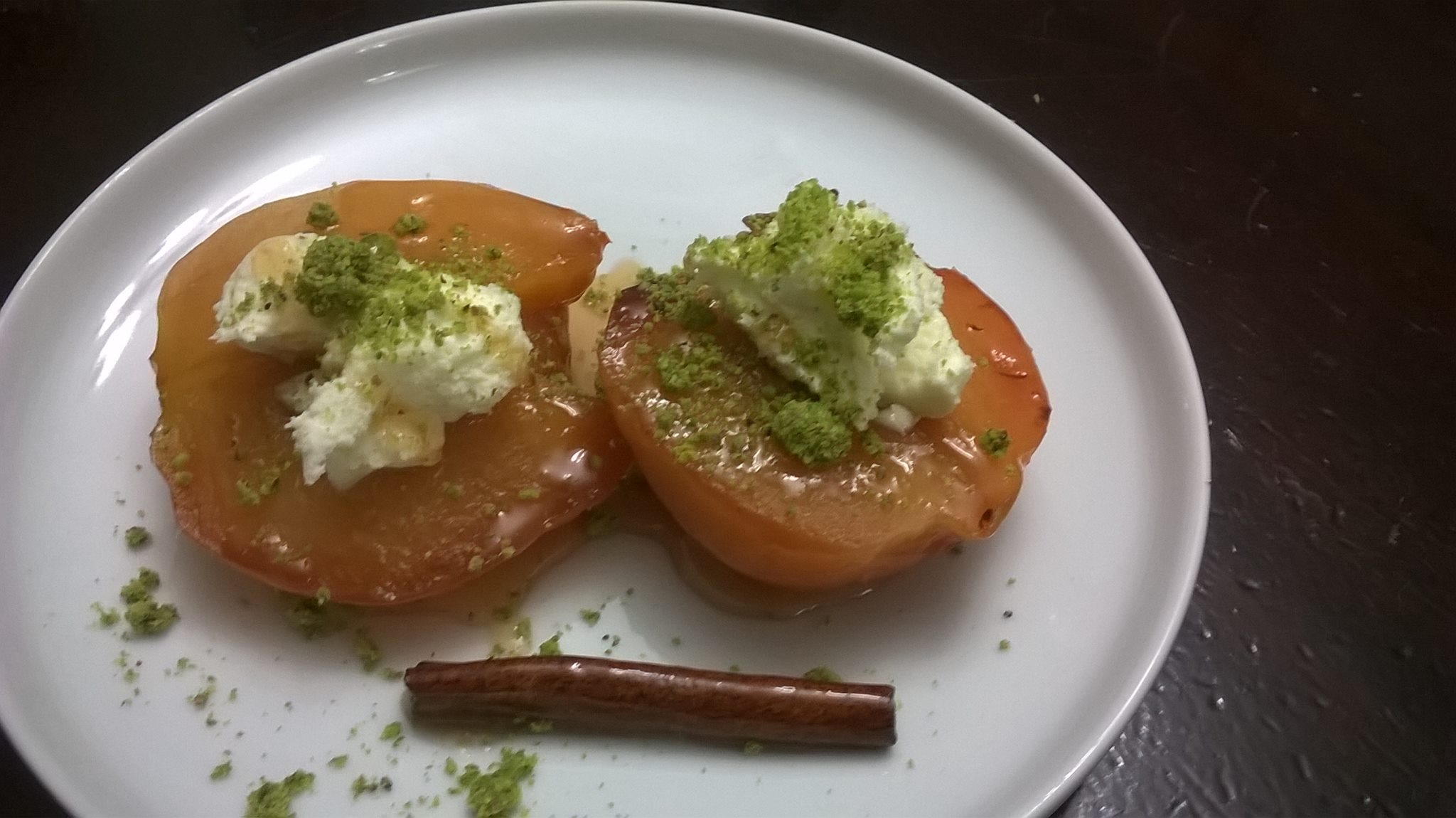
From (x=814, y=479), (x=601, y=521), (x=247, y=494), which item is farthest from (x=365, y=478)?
(x=814, y=479)

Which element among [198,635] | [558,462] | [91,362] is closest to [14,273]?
[91,362]

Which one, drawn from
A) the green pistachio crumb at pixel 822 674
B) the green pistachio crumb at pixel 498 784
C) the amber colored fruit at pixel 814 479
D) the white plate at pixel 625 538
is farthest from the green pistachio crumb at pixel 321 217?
the green pistachio crumb at pixel 822 674

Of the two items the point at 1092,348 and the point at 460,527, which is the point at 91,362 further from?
the point at 1092,348

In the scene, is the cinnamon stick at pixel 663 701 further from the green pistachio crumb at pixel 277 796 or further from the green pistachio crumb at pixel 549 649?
the green pistachio crumb at pixel 277 796

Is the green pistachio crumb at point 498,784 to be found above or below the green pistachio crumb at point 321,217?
below

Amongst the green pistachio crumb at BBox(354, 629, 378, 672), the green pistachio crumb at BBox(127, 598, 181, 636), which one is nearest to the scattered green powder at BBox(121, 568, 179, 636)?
the green pistachio crumb at BBox(127, 598, 181, 636)

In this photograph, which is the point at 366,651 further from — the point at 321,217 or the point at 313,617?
the point at 321,217
